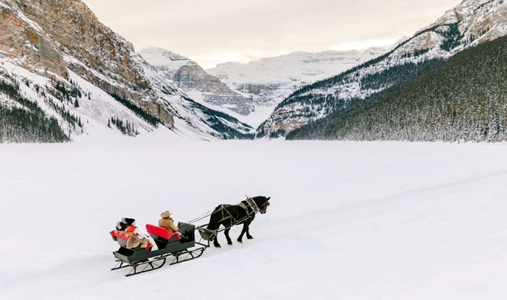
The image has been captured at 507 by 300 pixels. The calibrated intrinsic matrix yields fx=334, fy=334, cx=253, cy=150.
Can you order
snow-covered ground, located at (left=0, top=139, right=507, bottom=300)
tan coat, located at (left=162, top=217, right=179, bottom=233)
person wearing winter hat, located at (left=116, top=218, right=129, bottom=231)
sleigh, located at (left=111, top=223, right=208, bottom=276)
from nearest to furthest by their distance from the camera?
1. snow-covered ground, located at (left=0, top=139, right=507, bottom=300)
2. sleigh, located at (left=111, top=223, right=208, bottom=276)
3. person wearing winter hat, located at (left=116, top=218, right=129, bottom=231)
4. tan coat, located at (left=162, top=217, right=179, bottom=233)

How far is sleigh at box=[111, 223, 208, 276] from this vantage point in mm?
10469

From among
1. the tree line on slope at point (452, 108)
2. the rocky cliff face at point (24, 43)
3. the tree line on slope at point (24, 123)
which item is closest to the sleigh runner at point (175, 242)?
the tree line on slope at point (452, 108)

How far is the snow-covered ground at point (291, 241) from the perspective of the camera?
8.09 meters

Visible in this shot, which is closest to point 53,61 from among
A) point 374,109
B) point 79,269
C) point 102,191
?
point 374,109

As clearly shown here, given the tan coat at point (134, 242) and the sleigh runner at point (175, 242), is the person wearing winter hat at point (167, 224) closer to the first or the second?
the sleigh runner at point (175, 242)

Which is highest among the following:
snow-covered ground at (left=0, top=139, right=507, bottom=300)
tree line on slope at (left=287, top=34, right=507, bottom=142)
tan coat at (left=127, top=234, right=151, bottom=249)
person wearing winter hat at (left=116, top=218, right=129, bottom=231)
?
tree line on slope at (left=287, top=34, right=507, bottom=142)

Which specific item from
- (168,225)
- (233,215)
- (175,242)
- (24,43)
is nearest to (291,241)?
(233,215)

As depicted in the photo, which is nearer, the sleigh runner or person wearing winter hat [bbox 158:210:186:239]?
the sleigh runner

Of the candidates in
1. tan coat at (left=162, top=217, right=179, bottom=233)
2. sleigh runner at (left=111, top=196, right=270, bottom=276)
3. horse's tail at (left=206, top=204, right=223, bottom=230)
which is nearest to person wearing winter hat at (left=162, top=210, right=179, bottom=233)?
tan coat at (left=162, top=217, right=179, bottom=233)

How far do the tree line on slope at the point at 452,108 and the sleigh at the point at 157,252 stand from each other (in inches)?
3007

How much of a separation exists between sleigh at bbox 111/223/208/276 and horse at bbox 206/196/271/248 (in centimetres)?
94

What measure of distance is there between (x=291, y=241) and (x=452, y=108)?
91.4 metres

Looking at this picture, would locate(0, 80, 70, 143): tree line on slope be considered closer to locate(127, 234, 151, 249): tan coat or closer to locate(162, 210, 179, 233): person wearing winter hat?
locate(162, 210, 179, 233): person wearing winter hat

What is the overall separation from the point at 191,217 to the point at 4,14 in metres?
185
